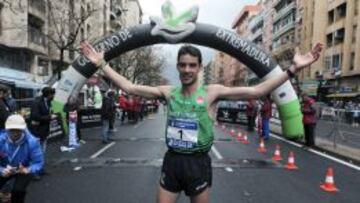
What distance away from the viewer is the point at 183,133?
4.12 meters

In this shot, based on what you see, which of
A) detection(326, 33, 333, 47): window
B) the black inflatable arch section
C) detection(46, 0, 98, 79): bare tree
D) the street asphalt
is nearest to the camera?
the street asphalt

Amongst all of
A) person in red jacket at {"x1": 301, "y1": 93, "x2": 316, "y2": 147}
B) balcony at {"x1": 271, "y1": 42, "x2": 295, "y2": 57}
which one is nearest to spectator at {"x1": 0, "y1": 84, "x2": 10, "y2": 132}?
person in red jacket at {"x1": 301, "y1": 93, "x2": 316, "y2": 147}

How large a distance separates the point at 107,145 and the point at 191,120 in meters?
12.8

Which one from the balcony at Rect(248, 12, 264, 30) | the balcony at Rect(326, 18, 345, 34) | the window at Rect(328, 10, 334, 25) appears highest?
the balcony at Rect(248, 12, 264, 30)

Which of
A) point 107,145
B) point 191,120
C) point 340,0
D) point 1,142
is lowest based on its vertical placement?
point 107,145

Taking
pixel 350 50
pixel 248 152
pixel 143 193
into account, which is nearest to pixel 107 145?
pixel 248 152

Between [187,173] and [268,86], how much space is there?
3.18ft

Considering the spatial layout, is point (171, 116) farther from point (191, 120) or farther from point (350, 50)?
point (350, 50)

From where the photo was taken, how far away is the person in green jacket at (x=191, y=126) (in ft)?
13.5

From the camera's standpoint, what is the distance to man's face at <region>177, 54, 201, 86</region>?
4098mm

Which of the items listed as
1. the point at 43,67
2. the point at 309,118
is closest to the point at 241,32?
the point at 43,67

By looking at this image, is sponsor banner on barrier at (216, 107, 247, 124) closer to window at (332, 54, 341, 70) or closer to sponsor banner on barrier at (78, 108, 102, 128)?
sponsor banner on barrier at (78, 108, 102, 128)

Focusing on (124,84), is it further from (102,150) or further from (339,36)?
(339,36)

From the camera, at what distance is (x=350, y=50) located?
51.6 m
